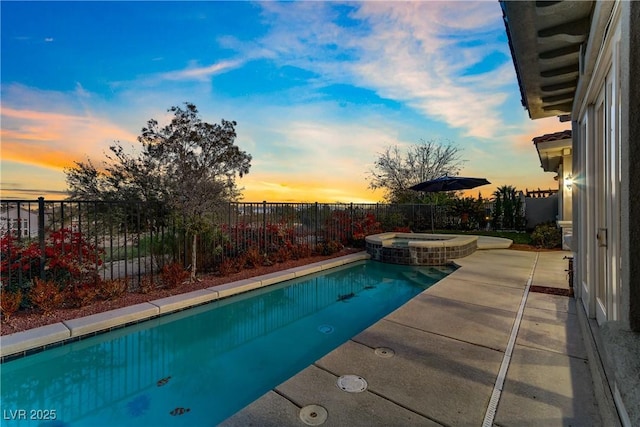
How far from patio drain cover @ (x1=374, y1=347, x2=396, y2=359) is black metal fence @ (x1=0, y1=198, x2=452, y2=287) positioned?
4.52m

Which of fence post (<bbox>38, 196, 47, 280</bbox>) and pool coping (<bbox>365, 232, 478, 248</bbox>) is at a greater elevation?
fence post (<bbox>38, 196, 47, 280</bbox>)

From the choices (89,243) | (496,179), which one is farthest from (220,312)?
(496,179)

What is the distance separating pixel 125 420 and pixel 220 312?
2.40 meters

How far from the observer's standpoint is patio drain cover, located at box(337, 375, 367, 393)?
2.36m

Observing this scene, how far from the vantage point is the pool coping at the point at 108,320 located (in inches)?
130

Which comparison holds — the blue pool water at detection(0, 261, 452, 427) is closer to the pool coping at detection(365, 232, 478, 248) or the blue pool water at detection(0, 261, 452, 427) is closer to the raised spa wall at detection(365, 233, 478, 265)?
the raised spa wall at detection(365, 233, 478, 265)

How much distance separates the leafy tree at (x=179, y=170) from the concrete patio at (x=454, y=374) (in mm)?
4345

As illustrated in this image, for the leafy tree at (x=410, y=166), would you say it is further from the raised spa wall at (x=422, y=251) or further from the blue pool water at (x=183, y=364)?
the blue pool water at (x=183, y=364)

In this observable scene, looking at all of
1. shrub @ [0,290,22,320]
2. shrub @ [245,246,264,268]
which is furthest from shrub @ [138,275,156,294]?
shrub @ [245,246,264,268]

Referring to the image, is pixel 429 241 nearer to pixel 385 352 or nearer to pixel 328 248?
pixel 328 248

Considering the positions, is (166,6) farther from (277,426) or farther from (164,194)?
(277,426)

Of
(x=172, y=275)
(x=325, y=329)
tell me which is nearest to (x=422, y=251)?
(x=325, y=329)

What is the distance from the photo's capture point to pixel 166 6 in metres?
5.54

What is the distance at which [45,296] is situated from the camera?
4.02m
